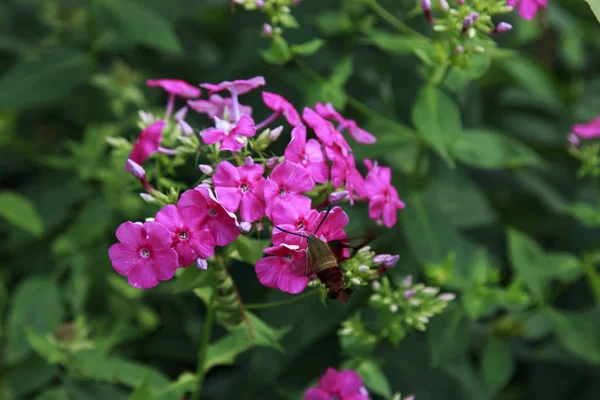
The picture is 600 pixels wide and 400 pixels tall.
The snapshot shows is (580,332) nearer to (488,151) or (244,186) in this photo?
(488,151)

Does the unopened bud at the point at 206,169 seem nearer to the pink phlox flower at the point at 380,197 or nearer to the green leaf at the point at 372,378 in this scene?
the pink phlox flower at the point at 380,197

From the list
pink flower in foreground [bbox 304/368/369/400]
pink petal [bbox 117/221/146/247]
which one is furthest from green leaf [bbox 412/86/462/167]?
pink petal [bbox 117/221/146/247]

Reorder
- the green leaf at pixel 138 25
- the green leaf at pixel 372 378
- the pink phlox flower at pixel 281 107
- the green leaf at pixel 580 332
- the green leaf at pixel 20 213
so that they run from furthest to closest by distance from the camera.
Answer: the green leaf at pixel 138 25 < the green leaf at pixel 20 213 < the green leaf at pixel 580 332 < the green leaf at pixel 372 378 < the pink phlox flower at pixel 281 107

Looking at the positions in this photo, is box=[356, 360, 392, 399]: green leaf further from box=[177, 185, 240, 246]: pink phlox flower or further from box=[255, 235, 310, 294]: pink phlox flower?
box=[177, 185, 240, 246]: pink phlox flower

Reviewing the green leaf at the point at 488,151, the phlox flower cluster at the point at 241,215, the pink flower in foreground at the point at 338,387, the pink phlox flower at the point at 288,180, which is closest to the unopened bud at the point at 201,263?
the phlox flower cluster at the point at 241,215

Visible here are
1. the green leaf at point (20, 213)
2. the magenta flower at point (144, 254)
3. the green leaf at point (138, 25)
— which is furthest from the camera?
the green leaf at point (138, 25)

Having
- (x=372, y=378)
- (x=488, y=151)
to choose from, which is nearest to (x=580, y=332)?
(x=488, y=151)
